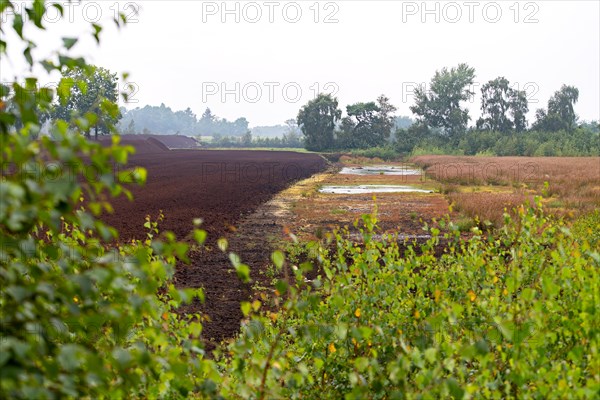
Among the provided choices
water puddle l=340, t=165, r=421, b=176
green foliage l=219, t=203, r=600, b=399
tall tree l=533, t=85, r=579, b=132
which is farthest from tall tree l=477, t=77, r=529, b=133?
green foliage l=219, t=203, r=600, b=399

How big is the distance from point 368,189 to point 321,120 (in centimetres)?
6350

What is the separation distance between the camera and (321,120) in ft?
301

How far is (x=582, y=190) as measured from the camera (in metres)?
22.1

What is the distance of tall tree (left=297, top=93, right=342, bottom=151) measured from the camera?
9131 centimetres

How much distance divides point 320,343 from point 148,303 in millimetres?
2000

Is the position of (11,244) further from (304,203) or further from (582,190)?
(582,190)

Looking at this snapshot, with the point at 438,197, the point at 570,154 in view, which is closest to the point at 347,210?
the point at 438,197

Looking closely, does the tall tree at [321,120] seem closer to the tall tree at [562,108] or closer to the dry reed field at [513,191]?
the tall tree at [562,108]

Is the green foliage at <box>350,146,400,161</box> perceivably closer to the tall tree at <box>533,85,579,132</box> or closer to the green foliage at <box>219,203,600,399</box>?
the tall tree at <box>533,85,579,132</box>

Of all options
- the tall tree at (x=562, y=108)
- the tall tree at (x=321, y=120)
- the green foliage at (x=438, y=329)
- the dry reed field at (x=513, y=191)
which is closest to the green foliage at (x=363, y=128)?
the tall tree at (x=321, y=120)

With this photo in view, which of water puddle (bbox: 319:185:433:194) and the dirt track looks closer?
the dirt track

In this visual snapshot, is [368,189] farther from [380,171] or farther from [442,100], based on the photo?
[442,100]

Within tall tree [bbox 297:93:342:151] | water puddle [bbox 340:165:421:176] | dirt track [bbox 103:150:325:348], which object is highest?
tall tree [bbox 297:93:342:151]

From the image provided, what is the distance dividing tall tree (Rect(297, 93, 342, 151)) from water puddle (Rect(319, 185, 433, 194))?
60435mm
